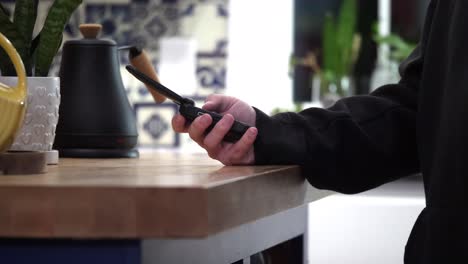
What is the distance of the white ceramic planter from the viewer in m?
1.19

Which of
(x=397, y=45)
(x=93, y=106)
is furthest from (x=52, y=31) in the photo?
(x=397, y=45)

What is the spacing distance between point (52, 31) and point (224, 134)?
0.29 m

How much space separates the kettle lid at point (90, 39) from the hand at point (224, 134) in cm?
37

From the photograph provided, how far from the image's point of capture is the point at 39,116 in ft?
3.95

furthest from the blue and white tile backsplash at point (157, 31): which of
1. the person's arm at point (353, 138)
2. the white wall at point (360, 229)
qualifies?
the person's arm at point (353, 138)

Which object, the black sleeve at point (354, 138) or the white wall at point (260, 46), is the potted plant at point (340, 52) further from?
the black sleeve at point (354, 138)

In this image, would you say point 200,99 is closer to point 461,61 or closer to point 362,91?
point 362,91

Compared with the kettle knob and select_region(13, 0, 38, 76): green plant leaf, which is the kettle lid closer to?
the kettle knob

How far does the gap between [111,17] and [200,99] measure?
522 mm

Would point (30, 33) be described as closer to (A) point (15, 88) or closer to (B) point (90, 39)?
(B) point (90, 39)

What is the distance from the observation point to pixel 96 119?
1496 millimetres

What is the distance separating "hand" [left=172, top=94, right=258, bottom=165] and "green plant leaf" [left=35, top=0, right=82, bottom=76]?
0.22 meters

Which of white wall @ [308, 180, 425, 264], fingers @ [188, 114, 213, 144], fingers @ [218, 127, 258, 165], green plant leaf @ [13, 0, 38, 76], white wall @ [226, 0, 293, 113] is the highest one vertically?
green plant leaf @ [13, 0, 38, 76]

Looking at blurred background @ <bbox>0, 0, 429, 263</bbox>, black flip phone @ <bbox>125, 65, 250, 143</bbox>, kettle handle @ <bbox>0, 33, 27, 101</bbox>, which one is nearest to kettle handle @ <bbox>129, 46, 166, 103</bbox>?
black flip phone @ <bbox>125, 65, 250, 143</bbox>
